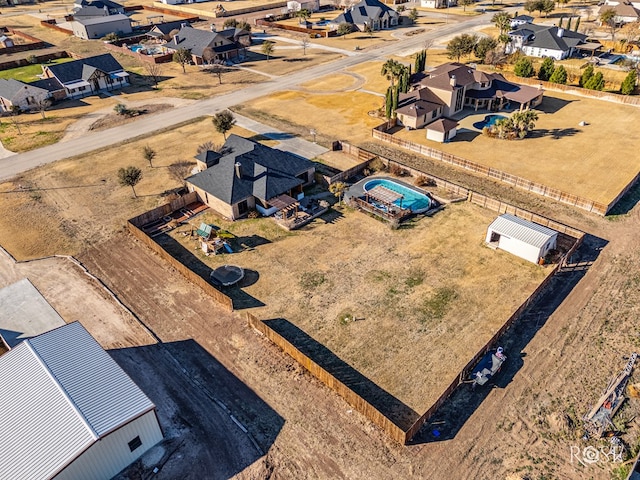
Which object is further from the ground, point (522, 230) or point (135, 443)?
point (522, 230)

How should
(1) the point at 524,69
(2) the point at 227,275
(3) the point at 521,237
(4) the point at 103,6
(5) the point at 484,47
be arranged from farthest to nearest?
(4) the point at 103,6 < (5) the point at 484,47 < (1) the point at 524,69 < (3) the point at 521,237 < (2) the point at 227,275

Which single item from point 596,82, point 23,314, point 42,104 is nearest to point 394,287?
point 23,314

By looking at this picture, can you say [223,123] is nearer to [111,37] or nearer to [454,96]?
[454,96]

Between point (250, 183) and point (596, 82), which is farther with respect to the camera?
Result: point (596, 82)

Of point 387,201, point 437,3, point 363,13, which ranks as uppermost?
point 437,3

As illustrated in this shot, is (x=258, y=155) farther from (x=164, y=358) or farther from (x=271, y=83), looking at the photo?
(x=271, y=83)
